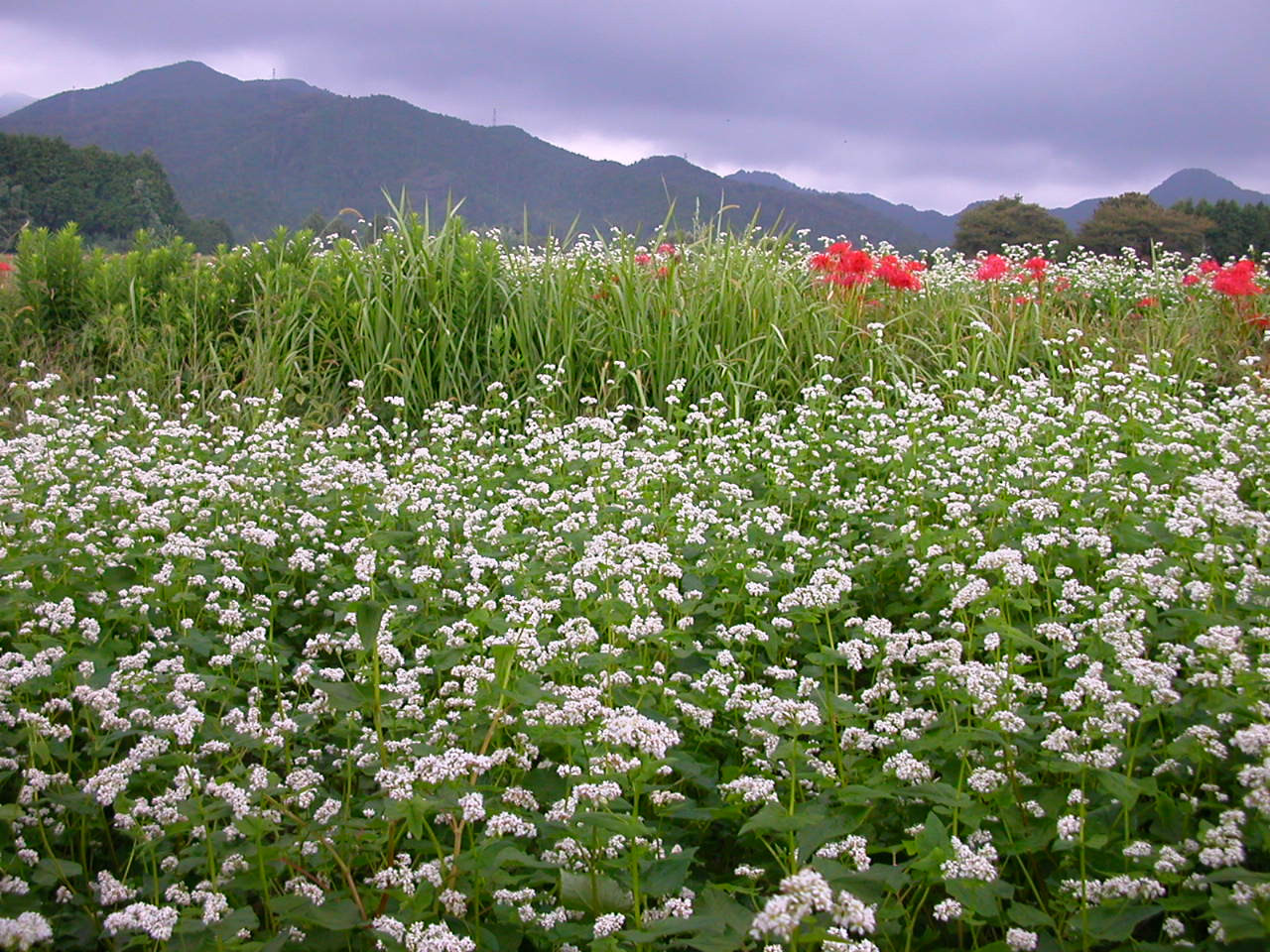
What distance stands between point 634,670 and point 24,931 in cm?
179

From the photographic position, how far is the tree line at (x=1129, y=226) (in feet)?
112

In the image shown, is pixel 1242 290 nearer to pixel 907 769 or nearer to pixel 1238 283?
pixel 1238 283

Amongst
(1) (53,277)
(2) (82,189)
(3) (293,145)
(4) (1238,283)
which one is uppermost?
(3) (293,145)

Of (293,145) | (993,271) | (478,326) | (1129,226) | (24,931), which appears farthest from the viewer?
(293,145)

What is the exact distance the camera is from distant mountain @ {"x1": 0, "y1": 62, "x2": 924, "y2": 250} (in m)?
37.7

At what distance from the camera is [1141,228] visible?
3466 centimetres

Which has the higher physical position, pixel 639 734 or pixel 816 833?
pixel 639 734

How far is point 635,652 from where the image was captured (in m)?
3.52

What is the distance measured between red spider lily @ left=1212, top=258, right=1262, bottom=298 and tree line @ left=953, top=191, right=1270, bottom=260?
985 inches

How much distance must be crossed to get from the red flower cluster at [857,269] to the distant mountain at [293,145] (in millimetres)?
14203

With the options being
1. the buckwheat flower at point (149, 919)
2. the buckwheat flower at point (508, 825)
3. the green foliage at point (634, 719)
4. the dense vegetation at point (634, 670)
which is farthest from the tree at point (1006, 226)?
the buckwheat flower at point (149, 919)

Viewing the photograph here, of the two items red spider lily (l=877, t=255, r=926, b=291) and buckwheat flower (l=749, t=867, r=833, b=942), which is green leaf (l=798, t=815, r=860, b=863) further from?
red spider lily (l=877, t=255, r=926, b=291)

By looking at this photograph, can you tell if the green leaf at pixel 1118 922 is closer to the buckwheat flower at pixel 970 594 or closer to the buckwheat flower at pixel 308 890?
the buckwheat flower at pixel 970 594

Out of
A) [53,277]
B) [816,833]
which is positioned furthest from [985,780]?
[53,277]
